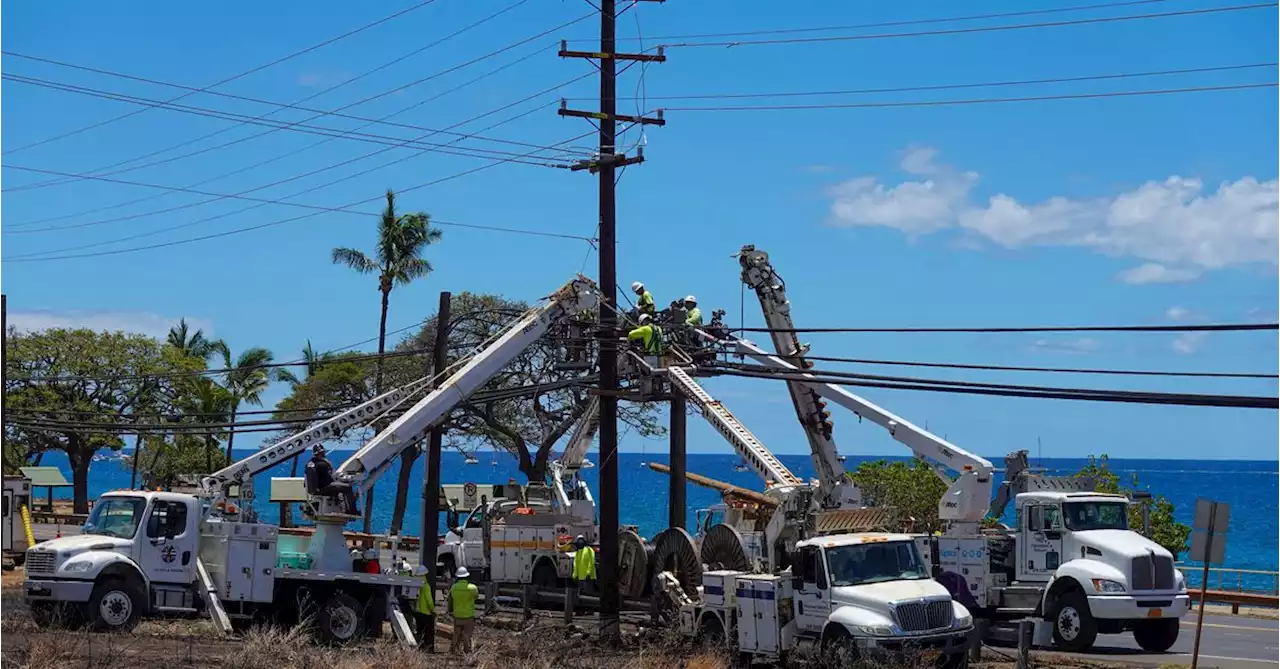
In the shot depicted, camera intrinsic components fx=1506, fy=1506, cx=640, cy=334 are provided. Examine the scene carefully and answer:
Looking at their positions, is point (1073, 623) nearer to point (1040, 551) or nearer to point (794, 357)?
point (1040, 551)

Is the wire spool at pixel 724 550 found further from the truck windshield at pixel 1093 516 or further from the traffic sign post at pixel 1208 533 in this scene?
the traffic sign post at pixel 1208 533

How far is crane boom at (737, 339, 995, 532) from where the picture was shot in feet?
93.8

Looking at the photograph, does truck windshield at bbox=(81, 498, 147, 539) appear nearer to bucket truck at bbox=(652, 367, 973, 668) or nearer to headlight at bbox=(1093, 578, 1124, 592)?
bucket truck at bbox=(652, 367, 973, 668)

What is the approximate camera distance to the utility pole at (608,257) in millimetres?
28859

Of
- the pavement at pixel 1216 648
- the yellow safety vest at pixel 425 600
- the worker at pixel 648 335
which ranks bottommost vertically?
the pavement at pixel 1216 648

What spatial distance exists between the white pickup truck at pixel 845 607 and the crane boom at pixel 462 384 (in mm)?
6621

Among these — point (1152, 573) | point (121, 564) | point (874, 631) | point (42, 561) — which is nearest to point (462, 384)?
point (121, 564)

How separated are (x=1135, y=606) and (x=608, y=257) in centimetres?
1149

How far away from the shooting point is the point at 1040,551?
28.3 meters

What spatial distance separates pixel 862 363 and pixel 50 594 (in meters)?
13.4

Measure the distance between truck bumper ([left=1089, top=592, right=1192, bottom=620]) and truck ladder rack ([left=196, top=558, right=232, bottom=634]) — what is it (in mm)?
14850

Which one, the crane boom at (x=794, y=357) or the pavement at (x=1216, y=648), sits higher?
the crane boom at (x=794, y=357)

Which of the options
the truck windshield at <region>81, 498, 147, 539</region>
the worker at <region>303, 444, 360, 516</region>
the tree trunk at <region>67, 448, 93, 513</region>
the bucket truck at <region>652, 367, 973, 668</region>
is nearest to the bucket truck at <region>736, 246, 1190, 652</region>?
the bucket truck at <region>652, 367, 973, 668</region>

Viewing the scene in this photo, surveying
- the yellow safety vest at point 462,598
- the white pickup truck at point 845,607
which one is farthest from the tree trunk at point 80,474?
the white pickup truck at point 845,607
